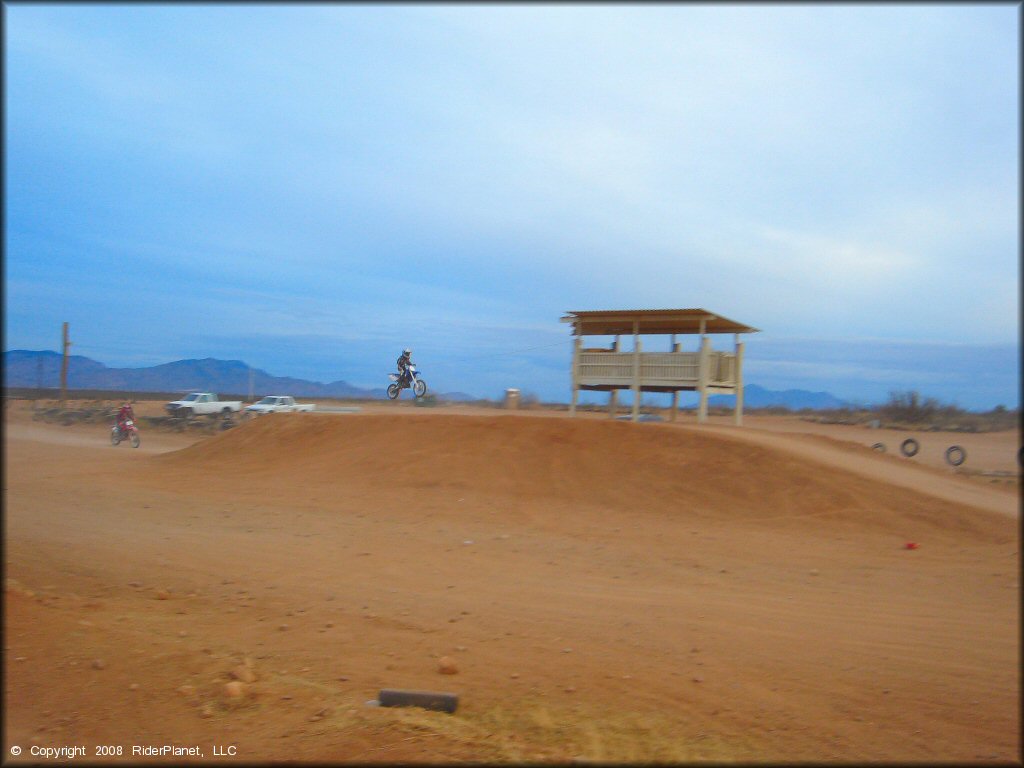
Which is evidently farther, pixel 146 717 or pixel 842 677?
pixel 842 677

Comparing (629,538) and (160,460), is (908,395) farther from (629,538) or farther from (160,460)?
(160,460)

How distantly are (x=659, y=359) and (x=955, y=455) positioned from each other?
206 inches

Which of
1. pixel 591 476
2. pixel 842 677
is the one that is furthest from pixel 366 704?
pixel 591 476

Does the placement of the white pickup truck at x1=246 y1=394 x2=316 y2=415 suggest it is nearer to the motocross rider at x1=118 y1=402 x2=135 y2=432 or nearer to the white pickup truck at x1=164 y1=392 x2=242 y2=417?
the white pickup truck at x1=164 y1=392 x2=242 y2=417

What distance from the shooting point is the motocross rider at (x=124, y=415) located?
33.5ft

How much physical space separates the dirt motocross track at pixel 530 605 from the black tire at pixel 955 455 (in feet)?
1.58

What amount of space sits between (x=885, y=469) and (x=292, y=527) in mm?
7599

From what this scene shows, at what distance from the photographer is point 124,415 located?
1079 cm

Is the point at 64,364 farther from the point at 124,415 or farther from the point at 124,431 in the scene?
the point at 124,431

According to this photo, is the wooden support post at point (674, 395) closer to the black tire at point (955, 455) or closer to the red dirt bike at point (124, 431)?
the black tire at point (955, 455)

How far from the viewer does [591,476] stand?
12102 mm

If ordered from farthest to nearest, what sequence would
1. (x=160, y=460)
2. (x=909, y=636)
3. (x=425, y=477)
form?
(x=160, y=460), (x=425, y=477), (x=909, y=636)

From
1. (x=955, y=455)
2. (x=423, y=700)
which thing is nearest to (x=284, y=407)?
(x=423, y=700)

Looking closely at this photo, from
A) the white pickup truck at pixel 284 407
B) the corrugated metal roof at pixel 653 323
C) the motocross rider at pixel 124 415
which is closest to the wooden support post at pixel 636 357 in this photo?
the corrugated metal roof at pixel 653 323
